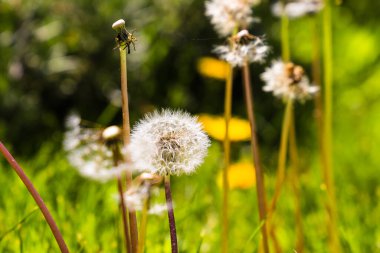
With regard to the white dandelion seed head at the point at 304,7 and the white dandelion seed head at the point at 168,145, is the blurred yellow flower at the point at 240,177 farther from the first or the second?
the white dandelion seed head at the point at 168,145

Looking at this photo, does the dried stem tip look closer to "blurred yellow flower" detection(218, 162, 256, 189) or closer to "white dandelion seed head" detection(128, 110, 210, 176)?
"white dandelion seed head" detection(128, 110, 210, 176)

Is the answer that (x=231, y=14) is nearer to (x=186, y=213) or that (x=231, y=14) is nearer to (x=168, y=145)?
(x=168, y=145)

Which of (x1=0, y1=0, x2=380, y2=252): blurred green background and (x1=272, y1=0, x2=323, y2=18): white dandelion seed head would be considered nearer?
(x1=272, y1=0, x2=323, y2=18): white dandelion seed head

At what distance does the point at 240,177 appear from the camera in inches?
102

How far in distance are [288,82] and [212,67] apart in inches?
79.2

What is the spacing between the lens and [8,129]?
2.79 meters

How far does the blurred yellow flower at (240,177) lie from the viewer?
255 centimetres

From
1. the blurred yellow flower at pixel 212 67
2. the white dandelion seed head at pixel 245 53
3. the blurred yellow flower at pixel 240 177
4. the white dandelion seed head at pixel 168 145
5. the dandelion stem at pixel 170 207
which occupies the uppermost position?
the blurred yellow flower at pixel 212 67

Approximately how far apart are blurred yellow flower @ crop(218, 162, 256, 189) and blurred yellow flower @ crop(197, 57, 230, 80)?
58cm

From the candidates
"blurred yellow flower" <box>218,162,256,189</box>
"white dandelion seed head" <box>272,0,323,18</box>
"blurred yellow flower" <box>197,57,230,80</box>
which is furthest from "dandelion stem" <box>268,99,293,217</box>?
"blurred yellow flower" <box>197,57,230,80</box>

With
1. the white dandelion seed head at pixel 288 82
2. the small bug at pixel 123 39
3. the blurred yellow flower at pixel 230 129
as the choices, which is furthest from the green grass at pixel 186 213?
the small bug at pixel 123 39

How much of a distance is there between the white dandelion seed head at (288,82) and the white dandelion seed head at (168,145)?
13.5 inches

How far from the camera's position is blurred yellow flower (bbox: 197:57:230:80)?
10.4ft

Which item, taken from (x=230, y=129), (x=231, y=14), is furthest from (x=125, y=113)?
(x=230, y=129)
